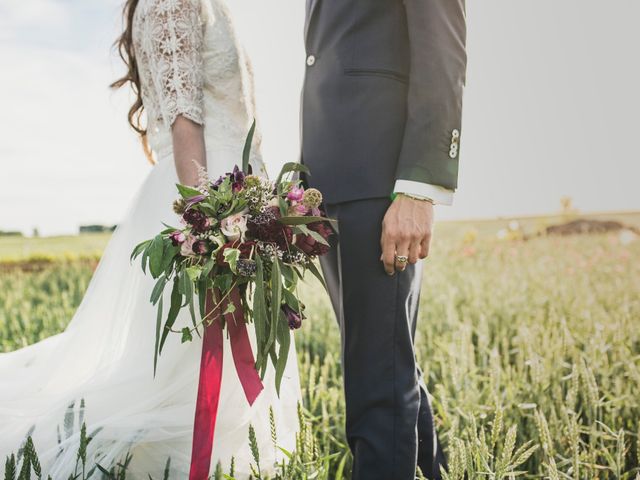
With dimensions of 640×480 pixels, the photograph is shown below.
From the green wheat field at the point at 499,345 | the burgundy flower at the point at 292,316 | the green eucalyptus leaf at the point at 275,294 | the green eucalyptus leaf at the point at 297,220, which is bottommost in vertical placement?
the green wheat field at the point at 499,345

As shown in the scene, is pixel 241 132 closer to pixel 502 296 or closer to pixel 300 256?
pixel 300 256

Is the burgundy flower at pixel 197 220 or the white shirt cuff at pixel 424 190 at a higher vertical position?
the white shirt cuff at pixel 424 190

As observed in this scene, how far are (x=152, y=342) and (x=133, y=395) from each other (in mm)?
201

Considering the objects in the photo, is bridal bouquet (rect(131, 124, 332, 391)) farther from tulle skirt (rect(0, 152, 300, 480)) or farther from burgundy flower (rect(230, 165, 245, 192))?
tulle skirt (rect(0, 152, 300, 480))

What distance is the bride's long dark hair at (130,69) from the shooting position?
2408 mm

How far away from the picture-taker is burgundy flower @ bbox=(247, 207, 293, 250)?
1682 millimetres

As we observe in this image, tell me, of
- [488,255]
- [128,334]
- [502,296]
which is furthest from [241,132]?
[488,255]

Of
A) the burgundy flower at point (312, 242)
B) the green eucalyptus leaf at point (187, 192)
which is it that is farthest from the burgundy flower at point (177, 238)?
the burgundy flower at point (312, 242)

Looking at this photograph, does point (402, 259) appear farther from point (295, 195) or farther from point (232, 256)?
point (232, 256)

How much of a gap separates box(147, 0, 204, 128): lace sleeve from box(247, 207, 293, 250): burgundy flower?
69 centimetres

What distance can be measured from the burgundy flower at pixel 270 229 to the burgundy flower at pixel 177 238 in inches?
7.0

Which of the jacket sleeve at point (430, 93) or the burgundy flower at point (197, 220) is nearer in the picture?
the burgundy flower at point (197, 220)

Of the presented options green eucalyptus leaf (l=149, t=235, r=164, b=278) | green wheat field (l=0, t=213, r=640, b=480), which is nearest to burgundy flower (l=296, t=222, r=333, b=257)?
green eucalyptus leaf (l=149, t=235, r=164, b=278)

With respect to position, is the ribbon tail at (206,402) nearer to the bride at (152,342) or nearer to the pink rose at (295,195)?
the bride at (152,342)
